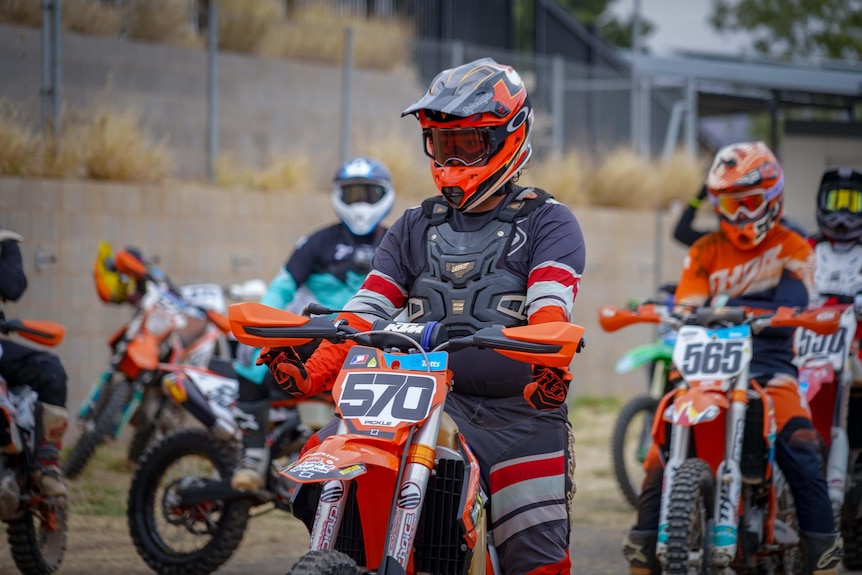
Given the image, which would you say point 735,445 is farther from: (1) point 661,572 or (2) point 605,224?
(2) point 605,224

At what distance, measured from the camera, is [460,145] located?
466 centimetres

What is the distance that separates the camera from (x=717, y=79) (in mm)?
27641

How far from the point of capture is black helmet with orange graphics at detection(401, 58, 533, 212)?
4.55 meters

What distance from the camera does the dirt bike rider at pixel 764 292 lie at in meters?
6.39

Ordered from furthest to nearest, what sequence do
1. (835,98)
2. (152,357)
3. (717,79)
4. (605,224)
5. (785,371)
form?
(717,79), (835,98), (605,224), (152,357), (785,371)

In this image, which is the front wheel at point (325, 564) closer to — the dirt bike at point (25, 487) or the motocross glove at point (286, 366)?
the motocross glove at point (286, 366)

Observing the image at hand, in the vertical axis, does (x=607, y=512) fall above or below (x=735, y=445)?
below

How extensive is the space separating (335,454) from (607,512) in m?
6.27

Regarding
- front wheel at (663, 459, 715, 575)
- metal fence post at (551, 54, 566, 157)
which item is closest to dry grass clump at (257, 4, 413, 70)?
metal fence post at (551, 54, 566, 157)

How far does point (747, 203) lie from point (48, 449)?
4145 mm

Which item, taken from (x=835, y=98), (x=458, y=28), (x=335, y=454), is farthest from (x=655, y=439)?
(x=835, y=98)

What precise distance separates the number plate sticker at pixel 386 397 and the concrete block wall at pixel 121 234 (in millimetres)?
7123

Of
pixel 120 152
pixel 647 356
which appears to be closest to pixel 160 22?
pixel 120 152

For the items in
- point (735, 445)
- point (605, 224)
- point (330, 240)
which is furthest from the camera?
point (605, 224)
